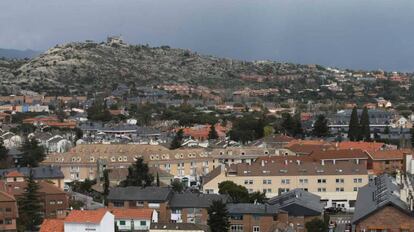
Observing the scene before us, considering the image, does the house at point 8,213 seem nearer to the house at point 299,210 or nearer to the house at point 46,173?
the house at point 46,173

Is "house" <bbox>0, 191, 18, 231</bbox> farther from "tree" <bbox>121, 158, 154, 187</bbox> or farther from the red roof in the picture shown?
"tree" <bbox>121, 158, 154, 187</bbox>

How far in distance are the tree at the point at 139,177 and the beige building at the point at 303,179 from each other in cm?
325

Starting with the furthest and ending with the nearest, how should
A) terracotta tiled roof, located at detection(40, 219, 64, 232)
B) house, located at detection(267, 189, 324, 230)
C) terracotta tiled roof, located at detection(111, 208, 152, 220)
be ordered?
house, located at detection(267, 189, 324, 230), terracotta tiled roof, located at detection(111, 208, 152, 220), terracotta tiled roof, located at detection(40, 219, 64, 232)

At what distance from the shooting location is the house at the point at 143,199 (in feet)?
115

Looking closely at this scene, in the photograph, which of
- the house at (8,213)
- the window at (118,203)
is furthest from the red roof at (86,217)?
the window at (118,203)

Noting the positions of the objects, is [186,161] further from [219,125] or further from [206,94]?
[206,94]

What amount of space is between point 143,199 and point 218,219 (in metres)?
6.04

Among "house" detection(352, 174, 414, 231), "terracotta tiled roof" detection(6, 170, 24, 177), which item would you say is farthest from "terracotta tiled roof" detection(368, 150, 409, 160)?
"terracotta tiled roof" detection(6, 170, 24, 177)

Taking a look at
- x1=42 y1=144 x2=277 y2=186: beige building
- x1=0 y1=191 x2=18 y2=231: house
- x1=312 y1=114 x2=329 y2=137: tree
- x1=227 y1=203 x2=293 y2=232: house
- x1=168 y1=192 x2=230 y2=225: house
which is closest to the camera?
x1=0 y1=191 x2=18 y2=231: house

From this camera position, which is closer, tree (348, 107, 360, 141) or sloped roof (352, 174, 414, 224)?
sloped roof (352, 174, 414, 224)

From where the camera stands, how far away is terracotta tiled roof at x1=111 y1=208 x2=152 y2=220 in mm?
33000

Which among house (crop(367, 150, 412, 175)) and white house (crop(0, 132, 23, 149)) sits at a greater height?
white house (crop(0, 132, 23, 149))

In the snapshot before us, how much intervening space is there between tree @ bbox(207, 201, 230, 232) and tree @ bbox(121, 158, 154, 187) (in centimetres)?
Answer: 1041

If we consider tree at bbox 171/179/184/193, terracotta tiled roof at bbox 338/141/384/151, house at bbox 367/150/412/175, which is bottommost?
tree at bbox 171/179/184/193
